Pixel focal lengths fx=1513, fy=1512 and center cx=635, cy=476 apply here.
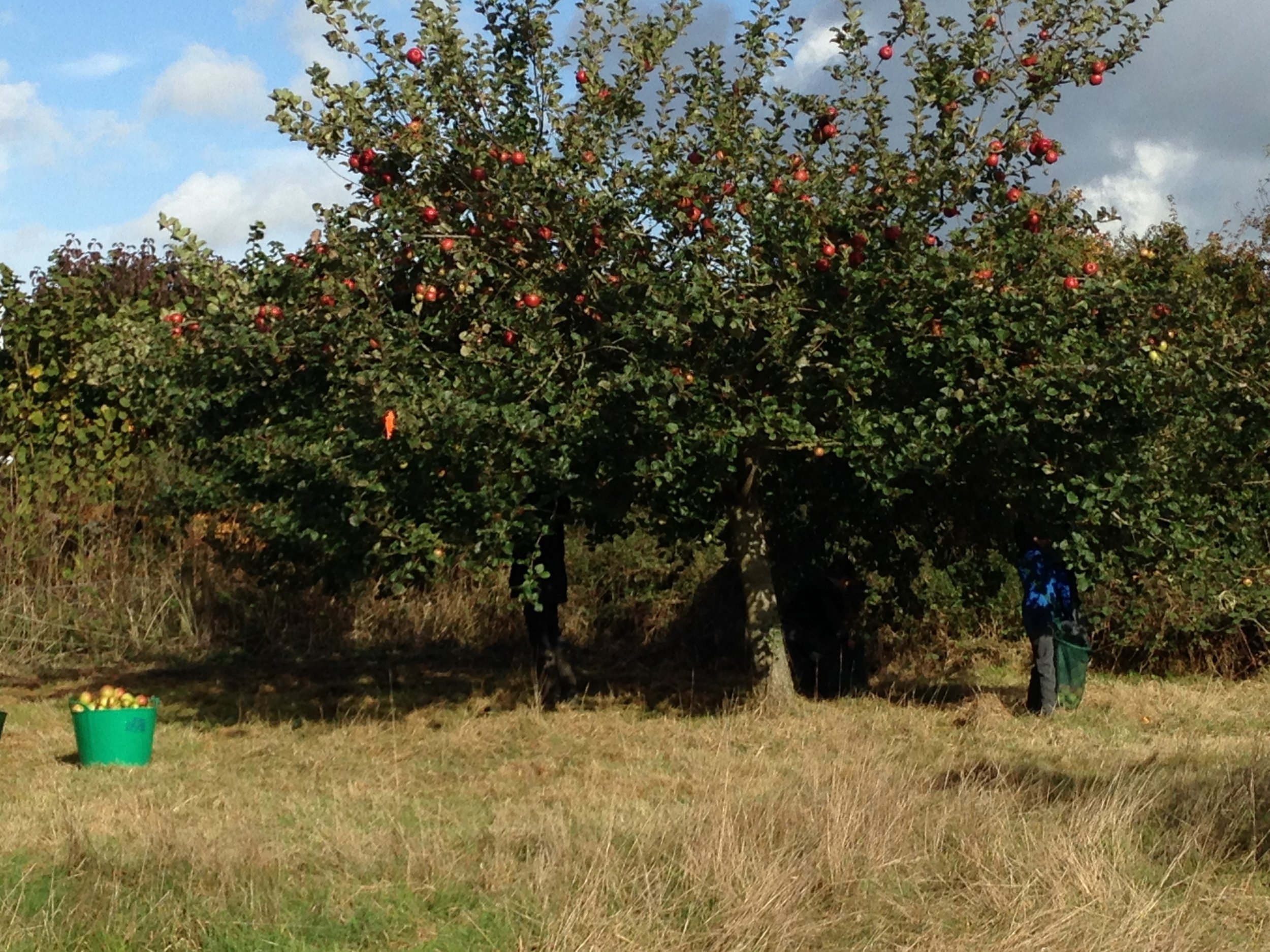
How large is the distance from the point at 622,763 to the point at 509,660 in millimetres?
5651

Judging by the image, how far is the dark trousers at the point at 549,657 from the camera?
11.8 meters

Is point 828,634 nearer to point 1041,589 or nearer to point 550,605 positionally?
point 1041,589

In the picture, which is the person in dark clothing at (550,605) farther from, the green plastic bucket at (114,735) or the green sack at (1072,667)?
the green sack at (1072,667)

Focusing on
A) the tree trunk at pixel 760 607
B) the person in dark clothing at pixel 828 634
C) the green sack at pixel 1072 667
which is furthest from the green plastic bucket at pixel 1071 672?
the tree trunk at pixel 760 607

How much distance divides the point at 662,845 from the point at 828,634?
6293 mm

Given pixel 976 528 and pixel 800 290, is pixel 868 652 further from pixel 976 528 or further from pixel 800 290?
pixel 800 290

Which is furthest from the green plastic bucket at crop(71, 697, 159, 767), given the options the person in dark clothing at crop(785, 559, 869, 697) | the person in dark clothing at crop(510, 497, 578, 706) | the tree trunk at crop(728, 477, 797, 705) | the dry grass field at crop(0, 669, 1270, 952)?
the person in dark clothing at crop(785, 559, 869, 697)

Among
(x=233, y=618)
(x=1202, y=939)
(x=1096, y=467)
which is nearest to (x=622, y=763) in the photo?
(x=1096, y=467)

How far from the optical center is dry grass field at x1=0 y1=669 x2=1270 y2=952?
5.48m

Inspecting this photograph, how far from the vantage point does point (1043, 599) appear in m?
10.5

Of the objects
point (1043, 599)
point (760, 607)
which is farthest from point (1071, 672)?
point (760, 607)

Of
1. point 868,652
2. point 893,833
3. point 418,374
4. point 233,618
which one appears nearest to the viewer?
point 893,833

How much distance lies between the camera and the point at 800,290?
31.1ft

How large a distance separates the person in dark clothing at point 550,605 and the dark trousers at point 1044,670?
3447mm
